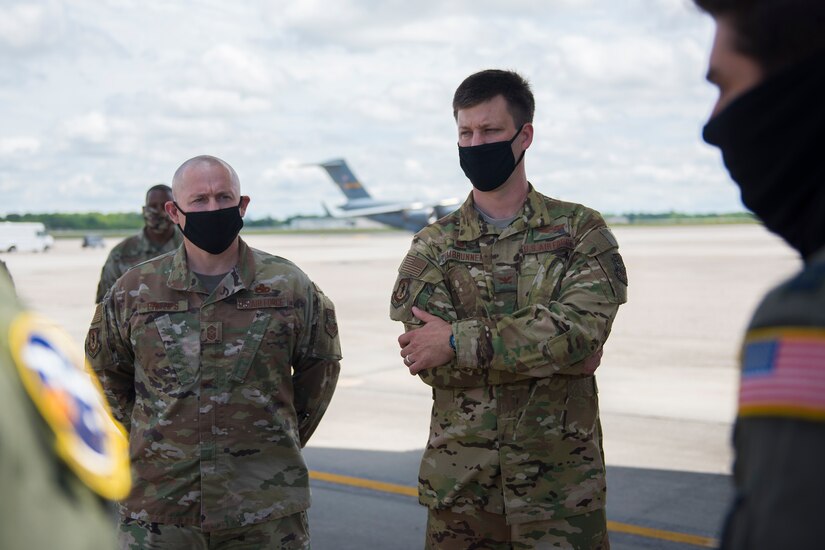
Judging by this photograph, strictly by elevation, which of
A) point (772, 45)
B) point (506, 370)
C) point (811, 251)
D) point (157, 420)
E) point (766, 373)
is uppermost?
point (772, 45)

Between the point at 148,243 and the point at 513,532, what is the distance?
4.43 metres

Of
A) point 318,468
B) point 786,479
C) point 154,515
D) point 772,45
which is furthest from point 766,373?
point 318,468

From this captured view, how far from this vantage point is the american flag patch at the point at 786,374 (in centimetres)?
99

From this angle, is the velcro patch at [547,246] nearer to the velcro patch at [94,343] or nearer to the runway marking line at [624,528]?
the velcro patch at [94,343]

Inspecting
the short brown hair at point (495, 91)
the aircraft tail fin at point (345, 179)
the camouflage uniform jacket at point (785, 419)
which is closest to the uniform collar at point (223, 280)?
the short brown hair at point (495, 91)

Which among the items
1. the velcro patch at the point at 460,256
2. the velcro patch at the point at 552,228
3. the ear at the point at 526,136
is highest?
the ear at the point at 526,136

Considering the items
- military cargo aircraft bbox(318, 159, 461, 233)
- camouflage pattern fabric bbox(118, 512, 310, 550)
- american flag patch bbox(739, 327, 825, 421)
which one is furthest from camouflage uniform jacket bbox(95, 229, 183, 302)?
military cargo aircraft bbox(318, 159, 461, 233)

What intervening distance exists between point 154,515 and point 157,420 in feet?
1.08

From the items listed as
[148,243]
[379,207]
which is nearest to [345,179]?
[379,207]

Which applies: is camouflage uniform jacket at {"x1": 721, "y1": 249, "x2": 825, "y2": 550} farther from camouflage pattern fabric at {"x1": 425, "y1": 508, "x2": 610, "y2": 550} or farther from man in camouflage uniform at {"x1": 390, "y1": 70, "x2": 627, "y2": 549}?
camouflage pattern fabric at {"x1": 425, "y1": 508, "x2": 610, "y2": 550}

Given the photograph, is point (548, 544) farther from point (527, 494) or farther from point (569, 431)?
point (569, 431)

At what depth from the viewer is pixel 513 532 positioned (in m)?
3.10

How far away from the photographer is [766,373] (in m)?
1.04

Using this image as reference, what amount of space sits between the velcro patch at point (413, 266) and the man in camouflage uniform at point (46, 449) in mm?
2301
